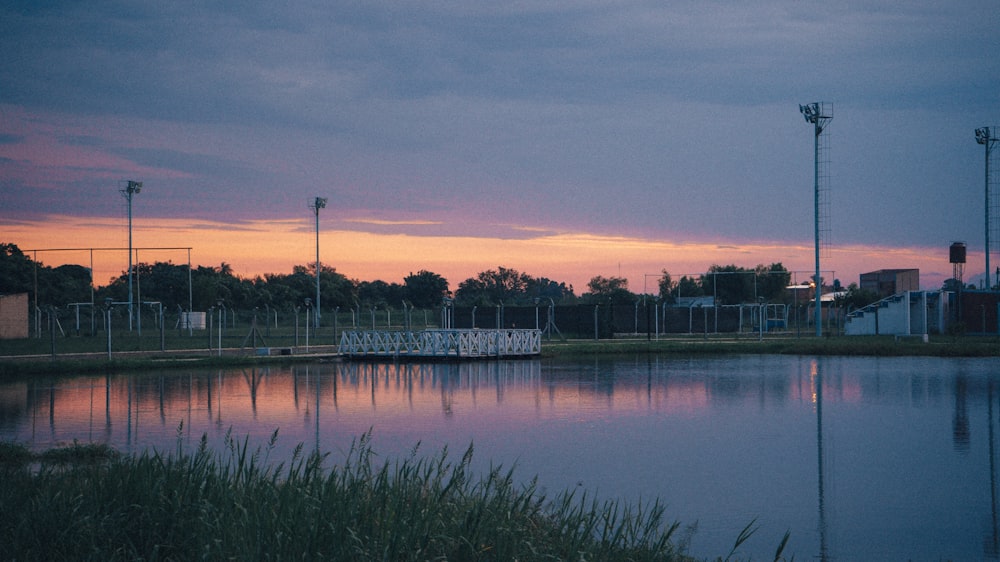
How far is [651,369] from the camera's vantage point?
2961 cm

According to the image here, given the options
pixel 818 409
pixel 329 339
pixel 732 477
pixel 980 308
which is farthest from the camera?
pixel 980 308

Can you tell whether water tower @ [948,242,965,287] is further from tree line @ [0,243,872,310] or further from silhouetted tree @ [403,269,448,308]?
silhouetted tree @ [403,269,448,308]

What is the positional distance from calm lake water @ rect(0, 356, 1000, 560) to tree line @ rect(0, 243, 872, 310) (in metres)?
37.8

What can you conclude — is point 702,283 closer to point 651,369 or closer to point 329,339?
point 329,339

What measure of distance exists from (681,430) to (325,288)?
7760 centimetres

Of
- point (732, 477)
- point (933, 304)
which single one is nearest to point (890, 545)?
point (732, 477)

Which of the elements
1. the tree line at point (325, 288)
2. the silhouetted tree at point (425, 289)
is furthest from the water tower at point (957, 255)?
the silhouetted tree at point (425, 289)

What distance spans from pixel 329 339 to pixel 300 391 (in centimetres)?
2706

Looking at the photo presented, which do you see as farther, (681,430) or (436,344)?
(436,344)

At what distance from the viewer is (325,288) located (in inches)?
3563

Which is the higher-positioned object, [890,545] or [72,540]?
[72,540]

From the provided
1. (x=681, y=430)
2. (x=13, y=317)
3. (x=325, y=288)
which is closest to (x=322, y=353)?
(x=13, y=317)

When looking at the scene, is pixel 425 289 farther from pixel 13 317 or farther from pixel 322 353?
pixel 322 353

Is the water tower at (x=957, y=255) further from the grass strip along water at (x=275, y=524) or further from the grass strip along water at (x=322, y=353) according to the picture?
the grass strip along water at (x=275, y=524)
